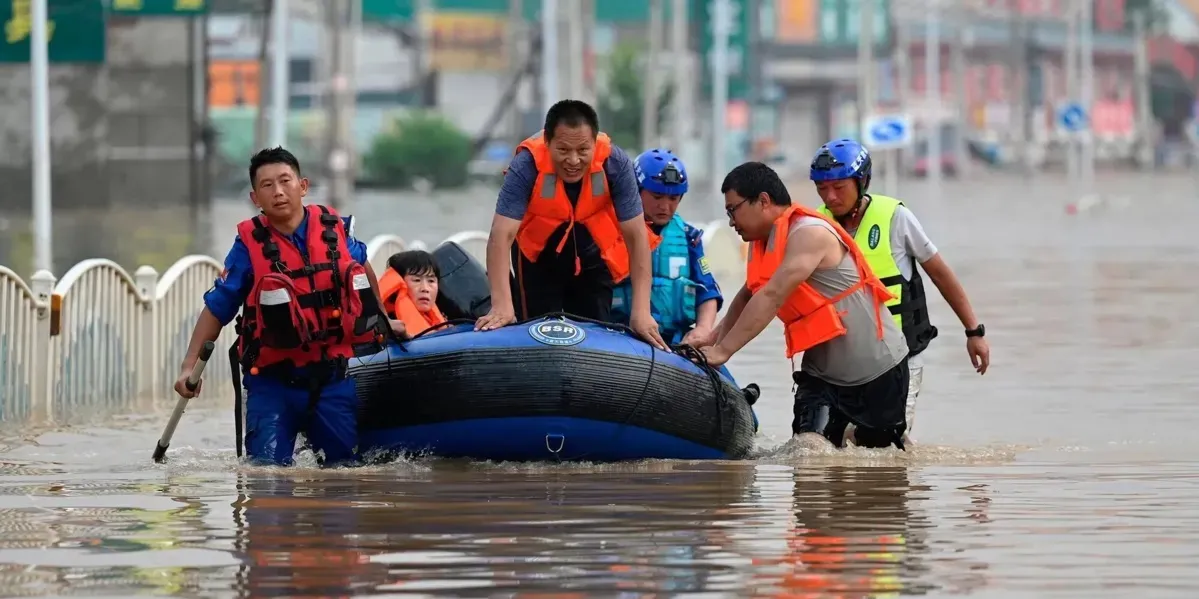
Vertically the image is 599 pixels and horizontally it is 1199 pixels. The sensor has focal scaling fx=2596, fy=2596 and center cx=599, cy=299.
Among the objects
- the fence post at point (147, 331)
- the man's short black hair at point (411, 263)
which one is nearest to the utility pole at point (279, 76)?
the fence post at point (147, 331)

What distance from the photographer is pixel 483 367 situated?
1068 centimetres

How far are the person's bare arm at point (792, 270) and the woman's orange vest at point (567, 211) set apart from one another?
2.53 feet

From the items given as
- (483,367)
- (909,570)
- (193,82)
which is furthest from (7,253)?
(909,570)

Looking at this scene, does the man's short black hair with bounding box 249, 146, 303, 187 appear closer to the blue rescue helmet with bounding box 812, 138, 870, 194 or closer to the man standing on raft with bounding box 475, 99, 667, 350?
the man standing on raft with bounding box 475, 99, 667, 350

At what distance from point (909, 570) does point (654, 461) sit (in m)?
3.25

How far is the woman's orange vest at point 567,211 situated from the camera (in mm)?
10805

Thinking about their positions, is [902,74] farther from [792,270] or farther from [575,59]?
[792,270]

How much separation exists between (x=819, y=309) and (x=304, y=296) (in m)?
2.13

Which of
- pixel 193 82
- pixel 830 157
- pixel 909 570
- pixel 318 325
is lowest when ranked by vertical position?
pixel 909 570

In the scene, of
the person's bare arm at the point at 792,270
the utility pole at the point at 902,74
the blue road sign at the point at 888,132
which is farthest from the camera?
the utility pole at the point at 902,74

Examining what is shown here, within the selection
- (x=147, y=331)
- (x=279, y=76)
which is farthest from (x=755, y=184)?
(x=279, y=76)

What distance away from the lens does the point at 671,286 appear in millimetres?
11898

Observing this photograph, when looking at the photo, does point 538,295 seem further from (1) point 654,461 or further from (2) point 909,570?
(2) point 909,570

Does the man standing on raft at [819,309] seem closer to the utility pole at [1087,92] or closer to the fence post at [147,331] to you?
the fence post at [147,331]
